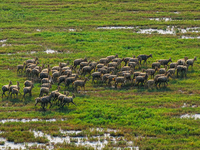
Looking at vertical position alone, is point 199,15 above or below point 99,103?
above

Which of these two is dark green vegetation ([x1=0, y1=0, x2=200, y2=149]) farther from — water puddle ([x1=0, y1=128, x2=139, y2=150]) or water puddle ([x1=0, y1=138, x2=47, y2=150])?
water puddle ([x1=0, y1=128, x2=139, y2=150])

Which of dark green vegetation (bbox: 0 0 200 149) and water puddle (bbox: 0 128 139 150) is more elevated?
dark green vegetation (bbox: 0 0 200 149)

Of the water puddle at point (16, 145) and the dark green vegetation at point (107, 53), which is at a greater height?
the dark green vegetation at point (107, 53)

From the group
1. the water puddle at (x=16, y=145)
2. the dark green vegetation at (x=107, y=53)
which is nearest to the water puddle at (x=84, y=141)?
the water puddle at (x=16, y=145)

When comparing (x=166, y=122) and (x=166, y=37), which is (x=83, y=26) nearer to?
(x=166, y=37)

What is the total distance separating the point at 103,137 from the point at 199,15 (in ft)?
107

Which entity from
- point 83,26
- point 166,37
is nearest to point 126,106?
point 166,37

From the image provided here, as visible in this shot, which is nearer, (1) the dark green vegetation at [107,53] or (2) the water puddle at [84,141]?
(2) the water puddle at [84,141]

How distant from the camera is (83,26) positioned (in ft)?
152

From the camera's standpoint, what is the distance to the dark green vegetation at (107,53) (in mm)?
23203

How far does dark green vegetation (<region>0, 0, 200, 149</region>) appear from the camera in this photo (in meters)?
23.2

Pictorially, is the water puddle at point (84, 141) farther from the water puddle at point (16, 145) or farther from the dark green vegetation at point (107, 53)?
the dark green vegetation at point (107, 53)

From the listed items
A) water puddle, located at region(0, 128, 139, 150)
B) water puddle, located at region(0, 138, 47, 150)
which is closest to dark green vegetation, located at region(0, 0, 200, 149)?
water puddle, located at region(0, 138, 47, 150)

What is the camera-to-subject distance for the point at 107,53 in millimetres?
37094
